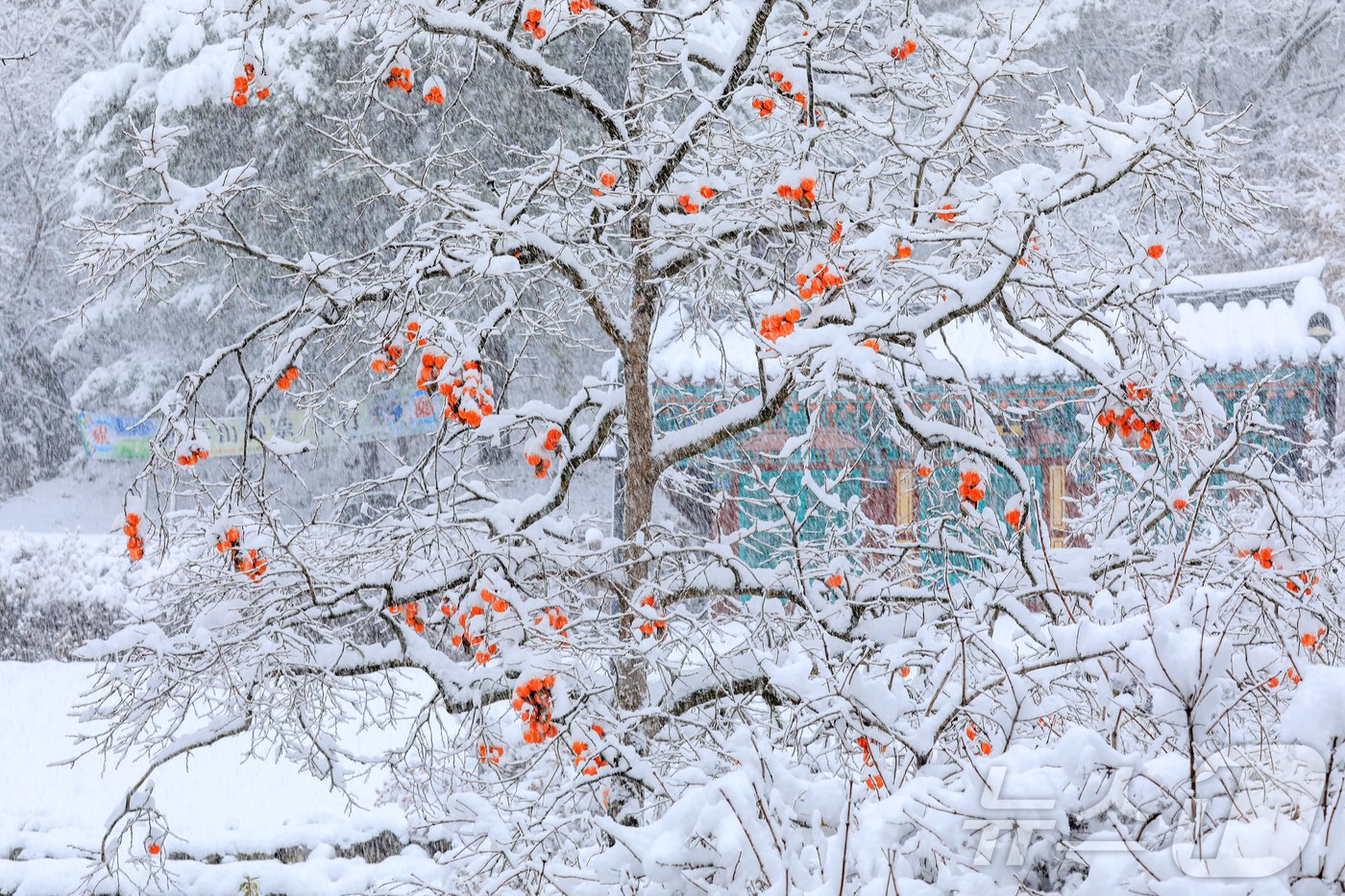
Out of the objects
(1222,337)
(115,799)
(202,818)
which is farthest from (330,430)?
(1222,337)

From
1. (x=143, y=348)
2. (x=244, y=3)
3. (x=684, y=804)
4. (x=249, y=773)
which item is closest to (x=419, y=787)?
(x=684, y=804)

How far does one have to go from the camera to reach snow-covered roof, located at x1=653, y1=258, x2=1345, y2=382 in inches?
348

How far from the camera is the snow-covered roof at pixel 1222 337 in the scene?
8.85 metres

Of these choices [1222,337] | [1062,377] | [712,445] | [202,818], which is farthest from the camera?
[1222,337]

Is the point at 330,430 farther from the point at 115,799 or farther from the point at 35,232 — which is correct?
the point at 35,232

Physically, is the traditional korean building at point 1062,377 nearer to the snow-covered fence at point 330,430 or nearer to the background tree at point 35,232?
the snow-covered fence at point 330,430

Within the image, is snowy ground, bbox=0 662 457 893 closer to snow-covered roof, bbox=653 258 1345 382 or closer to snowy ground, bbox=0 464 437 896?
snowy ground, bbox=0 464 437 896

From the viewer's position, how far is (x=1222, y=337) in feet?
31.0

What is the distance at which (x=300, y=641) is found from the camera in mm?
3895

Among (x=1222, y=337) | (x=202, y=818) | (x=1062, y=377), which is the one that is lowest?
(x=202, y=818)

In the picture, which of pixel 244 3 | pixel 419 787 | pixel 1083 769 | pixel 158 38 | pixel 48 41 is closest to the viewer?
pixel 1083 769

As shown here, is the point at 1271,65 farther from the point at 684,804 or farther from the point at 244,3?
the point at 684,804

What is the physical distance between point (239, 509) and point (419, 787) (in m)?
1.22

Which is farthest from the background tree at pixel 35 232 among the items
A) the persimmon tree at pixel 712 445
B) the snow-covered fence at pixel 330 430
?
the persimmon tree at pixel 712 445
